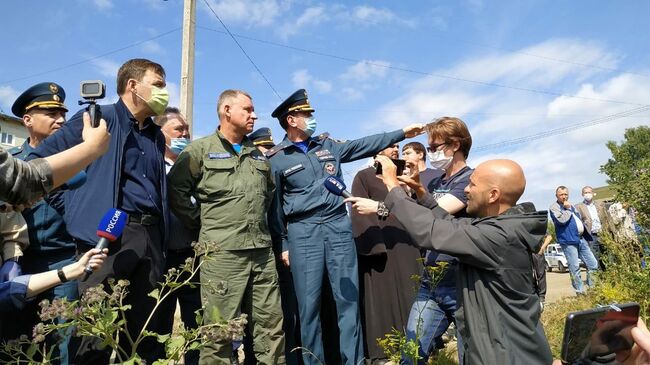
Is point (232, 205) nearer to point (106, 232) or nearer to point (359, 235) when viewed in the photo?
point (106, 232)

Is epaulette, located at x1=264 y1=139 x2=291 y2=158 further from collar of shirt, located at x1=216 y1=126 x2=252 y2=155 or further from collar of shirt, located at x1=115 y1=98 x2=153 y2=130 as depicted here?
collar of shirt, located at x1=115 y1=98 x2=153 y2=130

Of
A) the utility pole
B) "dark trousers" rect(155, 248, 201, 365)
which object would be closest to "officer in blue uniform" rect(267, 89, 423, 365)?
"dark trousers" rect(155, 248, 201, 365)

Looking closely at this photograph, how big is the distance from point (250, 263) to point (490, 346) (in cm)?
190

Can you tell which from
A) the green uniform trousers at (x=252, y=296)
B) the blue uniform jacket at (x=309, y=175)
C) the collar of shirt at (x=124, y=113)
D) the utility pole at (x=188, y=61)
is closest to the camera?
the collar of shirt at (x=124, y=113)

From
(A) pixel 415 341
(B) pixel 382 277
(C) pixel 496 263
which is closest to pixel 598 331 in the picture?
(C) pixel 496 263

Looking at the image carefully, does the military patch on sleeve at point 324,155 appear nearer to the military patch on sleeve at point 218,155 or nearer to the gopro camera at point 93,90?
the military patch on sleeve at point 218,155

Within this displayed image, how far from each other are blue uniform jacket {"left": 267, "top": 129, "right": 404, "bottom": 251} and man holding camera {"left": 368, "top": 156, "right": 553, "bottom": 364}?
1.75 metres

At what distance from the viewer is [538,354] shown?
221 cm

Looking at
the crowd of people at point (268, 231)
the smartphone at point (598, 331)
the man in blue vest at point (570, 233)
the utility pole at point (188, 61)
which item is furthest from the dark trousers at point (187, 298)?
the man in blue vest at point (570, 233)

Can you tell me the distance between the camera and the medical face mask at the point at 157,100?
319 cm

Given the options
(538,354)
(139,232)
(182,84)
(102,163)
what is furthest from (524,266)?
(182,84)

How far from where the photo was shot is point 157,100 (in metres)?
3.20

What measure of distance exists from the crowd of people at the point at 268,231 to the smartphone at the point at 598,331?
0.09m

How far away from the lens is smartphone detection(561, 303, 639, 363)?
1.90 m
